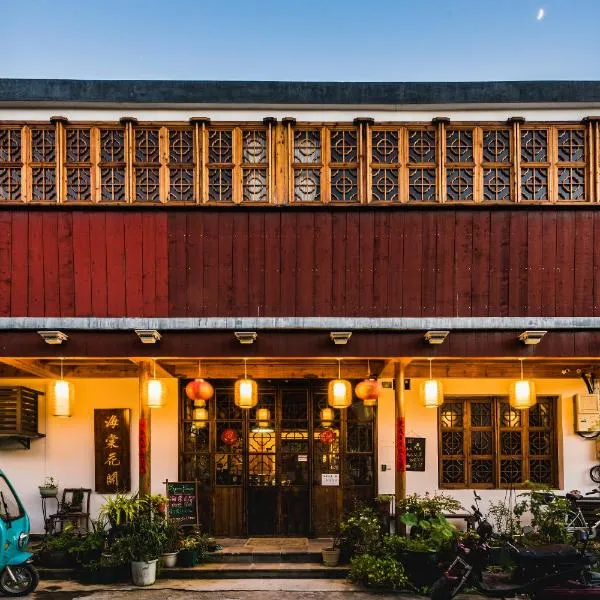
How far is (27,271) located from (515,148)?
8.32 m

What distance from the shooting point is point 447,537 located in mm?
10188

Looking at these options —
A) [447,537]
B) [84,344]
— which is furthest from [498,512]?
[84,344]

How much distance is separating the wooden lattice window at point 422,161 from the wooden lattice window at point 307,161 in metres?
1.52

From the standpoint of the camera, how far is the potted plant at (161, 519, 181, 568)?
10898mm

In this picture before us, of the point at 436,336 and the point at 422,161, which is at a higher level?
the point at 422,161

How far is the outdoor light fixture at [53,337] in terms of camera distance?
10469mm

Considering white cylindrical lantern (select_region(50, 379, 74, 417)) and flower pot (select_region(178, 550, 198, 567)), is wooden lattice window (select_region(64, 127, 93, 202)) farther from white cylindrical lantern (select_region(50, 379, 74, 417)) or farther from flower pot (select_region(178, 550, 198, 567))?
flower pot (select_region(178, 550, 198, 567))

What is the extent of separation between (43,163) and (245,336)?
175 inches

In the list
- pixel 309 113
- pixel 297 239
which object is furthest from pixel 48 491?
pixel 309 113

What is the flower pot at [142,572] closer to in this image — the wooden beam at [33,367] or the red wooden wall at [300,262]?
the wooden beam at [33,367]

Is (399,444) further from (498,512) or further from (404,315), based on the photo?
(498,512)

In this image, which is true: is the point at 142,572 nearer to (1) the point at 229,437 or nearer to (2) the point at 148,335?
(1) the point at 229,437

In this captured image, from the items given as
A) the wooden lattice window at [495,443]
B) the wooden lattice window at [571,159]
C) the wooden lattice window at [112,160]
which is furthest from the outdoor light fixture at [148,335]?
the wooden lattice window at [571,159]

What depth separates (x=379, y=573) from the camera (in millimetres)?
10156
